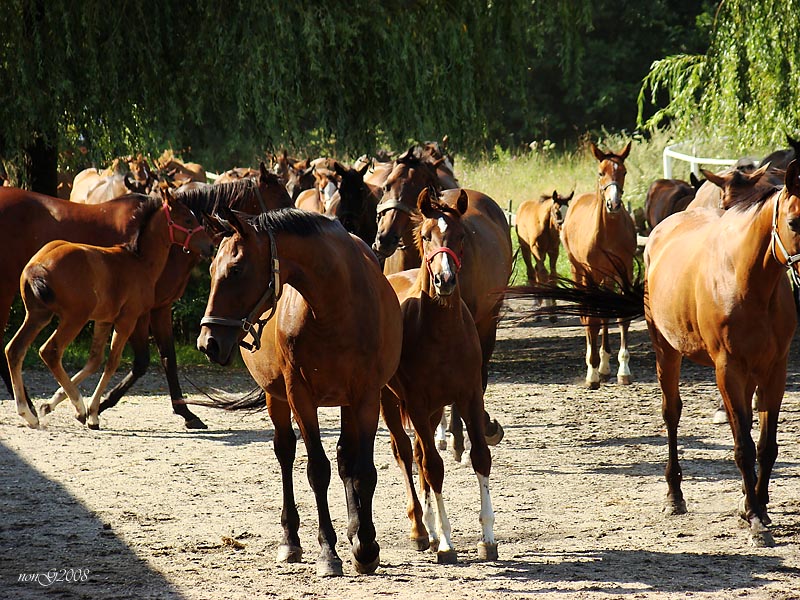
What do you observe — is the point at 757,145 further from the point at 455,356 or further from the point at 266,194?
the point at 455,356

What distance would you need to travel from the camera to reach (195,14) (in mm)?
12008

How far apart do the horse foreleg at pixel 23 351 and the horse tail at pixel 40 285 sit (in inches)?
7.8

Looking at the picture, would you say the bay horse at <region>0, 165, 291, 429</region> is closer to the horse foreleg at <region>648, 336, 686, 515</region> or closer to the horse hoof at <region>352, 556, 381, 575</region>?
the horse foreleg at <region>648, 336, 686, 515</region>

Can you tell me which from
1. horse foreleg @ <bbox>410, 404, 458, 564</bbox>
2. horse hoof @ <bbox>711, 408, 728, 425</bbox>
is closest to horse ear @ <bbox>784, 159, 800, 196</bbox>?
horse foreleg @ <bbox>410, 404, 458, 564</bbox>

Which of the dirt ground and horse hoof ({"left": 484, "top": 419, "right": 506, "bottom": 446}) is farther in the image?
horse hoof ({"left": 484, "top": 419, "right": 506, "bottom": 446})

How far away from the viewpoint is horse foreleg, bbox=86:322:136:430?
32.8ft

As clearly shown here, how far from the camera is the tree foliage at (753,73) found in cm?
1340

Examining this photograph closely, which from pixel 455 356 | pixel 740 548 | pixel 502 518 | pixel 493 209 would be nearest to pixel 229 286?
Answer: pixel 455 356

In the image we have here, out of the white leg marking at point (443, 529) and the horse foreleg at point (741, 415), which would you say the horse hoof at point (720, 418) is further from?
the white leg marking at point (443, 529)

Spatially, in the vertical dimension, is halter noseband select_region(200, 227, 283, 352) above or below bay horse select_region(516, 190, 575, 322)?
A: above

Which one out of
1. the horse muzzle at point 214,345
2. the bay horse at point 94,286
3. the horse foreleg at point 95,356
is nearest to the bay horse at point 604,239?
the bay horse at point 94,286

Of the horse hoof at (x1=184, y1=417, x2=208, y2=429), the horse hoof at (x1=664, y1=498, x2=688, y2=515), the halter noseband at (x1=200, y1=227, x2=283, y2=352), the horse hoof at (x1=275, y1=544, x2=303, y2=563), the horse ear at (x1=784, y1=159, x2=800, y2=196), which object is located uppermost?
the horse ear at (x1=784, y1=159, x2=800, y2=196)

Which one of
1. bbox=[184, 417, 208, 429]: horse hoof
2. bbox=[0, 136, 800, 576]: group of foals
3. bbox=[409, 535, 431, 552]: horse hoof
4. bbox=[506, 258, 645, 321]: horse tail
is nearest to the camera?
bbox=[0, 136, 800, 576]: group of foals

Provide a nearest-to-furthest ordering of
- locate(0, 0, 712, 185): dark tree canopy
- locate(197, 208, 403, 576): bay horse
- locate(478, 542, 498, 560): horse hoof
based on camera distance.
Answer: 1. locate(197, 208, 403, 576): bay horse
2. locate(478, 542, 498, 560): horse hoof
3. locate(0, 0, 712, 185): dark tree canopy
